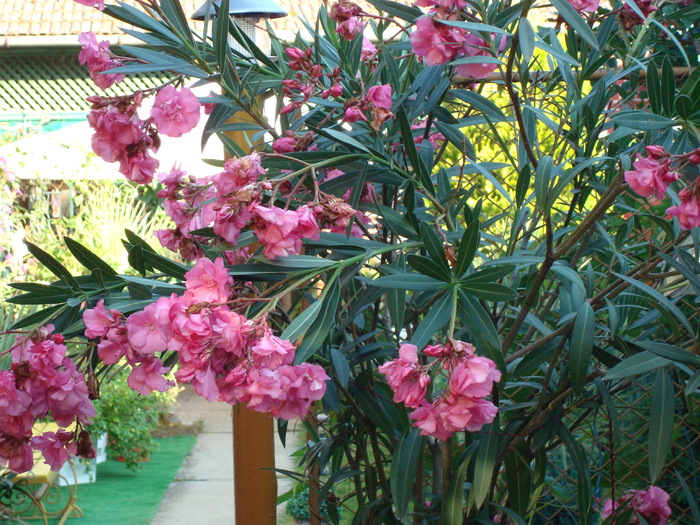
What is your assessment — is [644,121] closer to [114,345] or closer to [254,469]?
[114,345]

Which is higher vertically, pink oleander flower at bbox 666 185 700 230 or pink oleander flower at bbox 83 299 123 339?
pink oleander flower at bbox 666 185 700 230

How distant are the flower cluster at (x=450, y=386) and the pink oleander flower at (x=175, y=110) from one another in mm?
389

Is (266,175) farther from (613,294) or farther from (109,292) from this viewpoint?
(613,294)

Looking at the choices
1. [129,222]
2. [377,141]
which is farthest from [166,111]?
[129,222]

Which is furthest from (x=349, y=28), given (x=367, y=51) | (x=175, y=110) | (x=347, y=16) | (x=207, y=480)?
(x=207, y=480)

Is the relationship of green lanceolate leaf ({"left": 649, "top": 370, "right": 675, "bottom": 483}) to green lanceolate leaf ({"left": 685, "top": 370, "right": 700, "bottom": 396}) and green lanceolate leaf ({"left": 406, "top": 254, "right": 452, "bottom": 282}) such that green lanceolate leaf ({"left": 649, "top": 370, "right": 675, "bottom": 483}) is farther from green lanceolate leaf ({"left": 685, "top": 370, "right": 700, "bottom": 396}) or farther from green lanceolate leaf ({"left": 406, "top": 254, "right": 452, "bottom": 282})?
green lanceolate leaf ({"left": 406, "top": 254, "right": 452, "bottom": 282})

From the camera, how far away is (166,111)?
969mm

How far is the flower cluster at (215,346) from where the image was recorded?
783 mm

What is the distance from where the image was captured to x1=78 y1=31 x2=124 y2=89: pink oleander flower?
1.00 metres

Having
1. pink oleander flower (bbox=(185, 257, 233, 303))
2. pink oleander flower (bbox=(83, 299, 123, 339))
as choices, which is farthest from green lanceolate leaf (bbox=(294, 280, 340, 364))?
pink oleander flower (bbox=(83, 299, 123, 339))

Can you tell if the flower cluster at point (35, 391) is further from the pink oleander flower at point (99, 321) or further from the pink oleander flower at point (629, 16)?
the pink oleander flower at point (629, 16)

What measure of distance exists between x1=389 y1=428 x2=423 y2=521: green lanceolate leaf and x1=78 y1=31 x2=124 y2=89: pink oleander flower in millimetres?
617

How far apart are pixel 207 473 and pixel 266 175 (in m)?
3.53

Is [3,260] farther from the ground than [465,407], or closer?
farther from the ground
